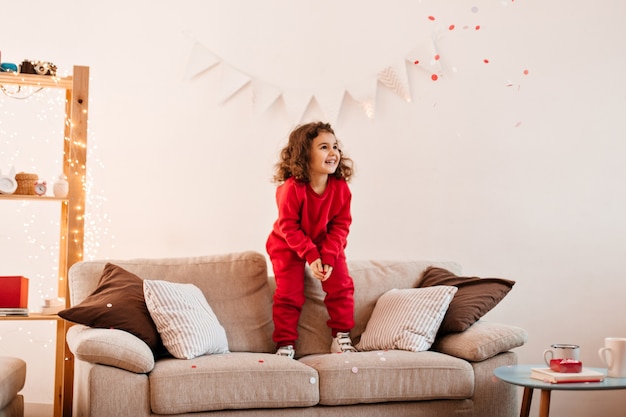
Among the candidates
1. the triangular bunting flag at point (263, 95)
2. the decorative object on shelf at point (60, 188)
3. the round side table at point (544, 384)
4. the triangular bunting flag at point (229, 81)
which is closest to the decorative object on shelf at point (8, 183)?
the decorative object on shelf at point (60, 188)

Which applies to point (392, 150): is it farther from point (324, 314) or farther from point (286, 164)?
point (324, 314)

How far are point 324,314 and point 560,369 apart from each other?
1.03 m

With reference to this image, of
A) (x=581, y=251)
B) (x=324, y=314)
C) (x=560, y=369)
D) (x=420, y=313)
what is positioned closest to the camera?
(x=560, y=369)

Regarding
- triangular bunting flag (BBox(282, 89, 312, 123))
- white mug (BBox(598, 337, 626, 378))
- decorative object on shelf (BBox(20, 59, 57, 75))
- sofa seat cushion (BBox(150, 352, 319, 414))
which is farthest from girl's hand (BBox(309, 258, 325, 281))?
decorative object on shelf (BBox(20, 59, 57, 75))

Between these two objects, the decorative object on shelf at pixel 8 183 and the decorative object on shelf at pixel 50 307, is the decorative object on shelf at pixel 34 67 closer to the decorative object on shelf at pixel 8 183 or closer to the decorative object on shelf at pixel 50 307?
the decorative object on shelf at pixel 8 183

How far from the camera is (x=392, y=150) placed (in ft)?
12.4

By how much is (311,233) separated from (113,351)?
1057 mm

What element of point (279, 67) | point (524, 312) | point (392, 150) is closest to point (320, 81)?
point (279, 67)

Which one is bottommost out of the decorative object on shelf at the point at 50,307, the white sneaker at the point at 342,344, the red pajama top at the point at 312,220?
the white sneaker at the point at 342,344

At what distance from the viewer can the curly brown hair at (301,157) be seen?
3.17 m

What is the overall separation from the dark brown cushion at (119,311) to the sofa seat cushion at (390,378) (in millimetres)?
599

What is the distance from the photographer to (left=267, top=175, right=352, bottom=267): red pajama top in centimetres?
307

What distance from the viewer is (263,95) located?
3727 millimetres

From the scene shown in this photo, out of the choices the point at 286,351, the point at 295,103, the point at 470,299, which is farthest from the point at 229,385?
the point at 295,103
